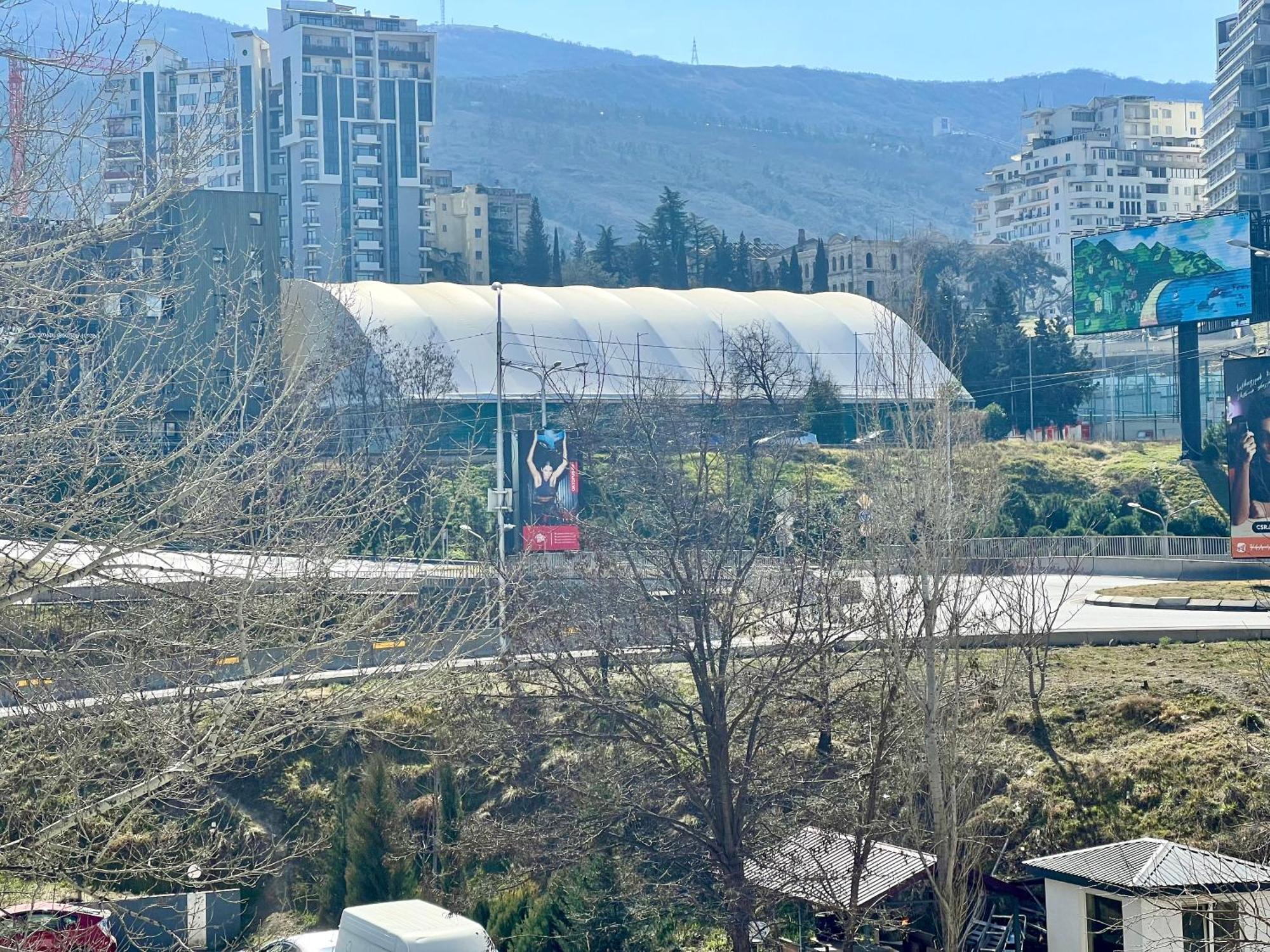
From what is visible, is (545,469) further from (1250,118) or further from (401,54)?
(401,54)

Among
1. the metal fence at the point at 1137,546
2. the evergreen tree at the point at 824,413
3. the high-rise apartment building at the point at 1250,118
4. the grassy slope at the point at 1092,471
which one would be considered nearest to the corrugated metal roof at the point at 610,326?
the evergreen tree at the point at 824,413

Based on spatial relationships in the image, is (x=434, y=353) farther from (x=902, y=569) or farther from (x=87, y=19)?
(x=87, y=19)

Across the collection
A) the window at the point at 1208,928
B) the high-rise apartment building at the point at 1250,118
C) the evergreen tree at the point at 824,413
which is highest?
the high-rise apartment building at the point at 1250,118

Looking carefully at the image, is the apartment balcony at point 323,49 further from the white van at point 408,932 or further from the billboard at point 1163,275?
the white van at point 408,932

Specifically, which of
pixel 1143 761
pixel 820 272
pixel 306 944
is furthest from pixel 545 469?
pixel 820 272

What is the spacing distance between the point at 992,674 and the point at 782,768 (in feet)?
18.7

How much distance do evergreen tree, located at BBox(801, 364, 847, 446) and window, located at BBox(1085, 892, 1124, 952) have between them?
46.7 metres

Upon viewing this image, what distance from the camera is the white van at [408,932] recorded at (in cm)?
1434

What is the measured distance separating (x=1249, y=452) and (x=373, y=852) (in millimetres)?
22299

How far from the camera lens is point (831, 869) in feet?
54.1

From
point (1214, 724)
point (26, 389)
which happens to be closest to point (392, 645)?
point (26, 389)

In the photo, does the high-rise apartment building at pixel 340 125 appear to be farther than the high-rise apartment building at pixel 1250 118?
Yes

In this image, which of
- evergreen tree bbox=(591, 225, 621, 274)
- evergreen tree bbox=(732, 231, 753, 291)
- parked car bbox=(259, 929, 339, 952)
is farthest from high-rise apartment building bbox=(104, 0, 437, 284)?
parked car bbox=(259, 929, 339, 952)

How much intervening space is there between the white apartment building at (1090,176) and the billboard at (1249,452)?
10857 cm
